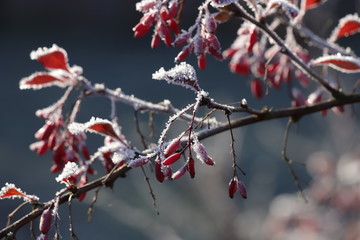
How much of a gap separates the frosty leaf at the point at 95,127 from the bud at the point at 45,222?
18 cm

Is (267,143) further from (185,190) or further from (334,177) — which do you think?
(334,177)

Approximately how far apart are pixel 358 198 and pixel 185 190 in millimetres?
1608

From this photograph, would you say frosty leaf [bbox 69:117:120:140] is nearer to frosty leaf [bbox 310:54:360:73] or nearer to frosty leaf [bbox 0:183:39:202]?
frosty leaf [bbox 0:183:39:202]

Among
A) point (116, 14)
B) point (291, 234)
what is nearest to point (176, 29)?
point (291, 234)

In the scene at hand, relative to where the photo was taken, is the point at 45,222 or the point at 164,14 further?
the point at 164,14

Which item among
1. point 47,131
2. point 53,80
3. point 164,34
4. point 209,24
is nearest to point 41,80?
point 53,80

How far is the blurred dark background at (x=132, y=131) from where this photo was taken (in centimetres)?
347

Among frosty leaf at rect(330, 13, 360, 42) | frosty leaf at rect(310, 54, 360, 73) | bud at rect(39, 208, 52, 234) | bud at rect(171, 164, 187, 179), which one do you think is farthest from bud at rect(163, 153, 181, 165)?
frosty leaf at rect(330, 13, 360, 42)

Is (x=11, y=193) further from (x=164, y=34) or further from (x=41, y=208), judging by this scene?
(x=164, y=34)

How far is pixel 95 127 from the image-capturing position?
113 cm

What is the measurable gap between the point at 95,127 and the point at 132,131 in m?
4.02

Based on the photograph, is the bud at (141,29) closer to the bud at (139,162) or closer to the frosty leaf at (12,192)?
the bud at (139,162)

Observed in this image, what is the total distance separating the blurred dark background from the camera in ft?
11.4

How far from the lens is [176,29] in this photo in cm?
112
